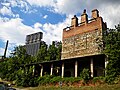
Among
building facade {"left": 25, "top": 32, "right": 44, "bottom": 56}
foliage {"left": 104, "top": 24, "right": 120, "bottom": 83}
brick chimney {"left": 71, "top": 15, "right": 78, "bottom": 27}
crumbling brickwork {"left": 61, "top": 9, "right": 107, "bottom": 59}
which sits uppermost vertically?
building facade {"left": 25, "top": 32, "right": 44, "bottom": 56}

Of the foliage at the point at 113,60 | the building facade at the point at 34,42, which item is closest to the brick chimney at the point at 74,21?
the foliage at the point at 113,60

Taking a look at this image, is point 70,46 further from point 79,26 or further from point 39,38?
point 39,38

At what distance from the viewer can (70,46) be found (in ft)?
127

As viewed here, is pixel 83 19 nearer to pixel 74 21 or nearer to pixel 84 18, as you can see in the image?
pixel 84 18

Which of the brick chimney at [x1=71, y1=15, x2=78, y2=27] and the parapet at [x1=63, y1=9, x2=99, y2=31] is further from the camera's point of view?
the brick chimney at [x1=71, y1=15, x2=78, y2=27]

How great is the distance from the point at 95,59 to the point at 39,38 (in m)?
65.8

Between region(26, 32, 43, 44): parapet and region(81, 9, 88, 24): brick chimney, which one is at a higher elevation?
region(26, 32, 43, 44): parapet

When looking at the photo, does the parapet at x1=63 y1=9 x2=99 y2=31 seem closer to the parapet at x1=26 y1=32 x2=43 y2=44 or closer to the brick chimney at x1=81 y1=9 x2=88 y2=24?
the brick chimney at x1=81 y1=9 x2=88 y2=24

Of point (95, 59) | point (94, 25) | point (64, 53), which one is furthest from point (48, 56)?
point (95, 59)

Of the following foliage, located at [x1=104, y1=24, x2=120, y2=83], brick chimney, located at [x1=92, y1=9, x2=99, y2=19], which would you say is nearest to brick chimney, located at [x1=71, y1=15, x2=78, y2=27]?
brick chimney, located at [x1=92, y1=9, x2=99, y2=19]

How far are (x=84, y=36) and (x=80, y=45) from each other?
196 cm

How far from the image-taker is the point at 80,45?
36719 millimetres

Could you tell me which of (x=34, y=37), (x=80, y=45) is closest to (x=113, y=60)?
(x=80, y=45)

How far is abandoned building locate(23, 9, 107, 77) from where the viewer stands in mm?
31875
